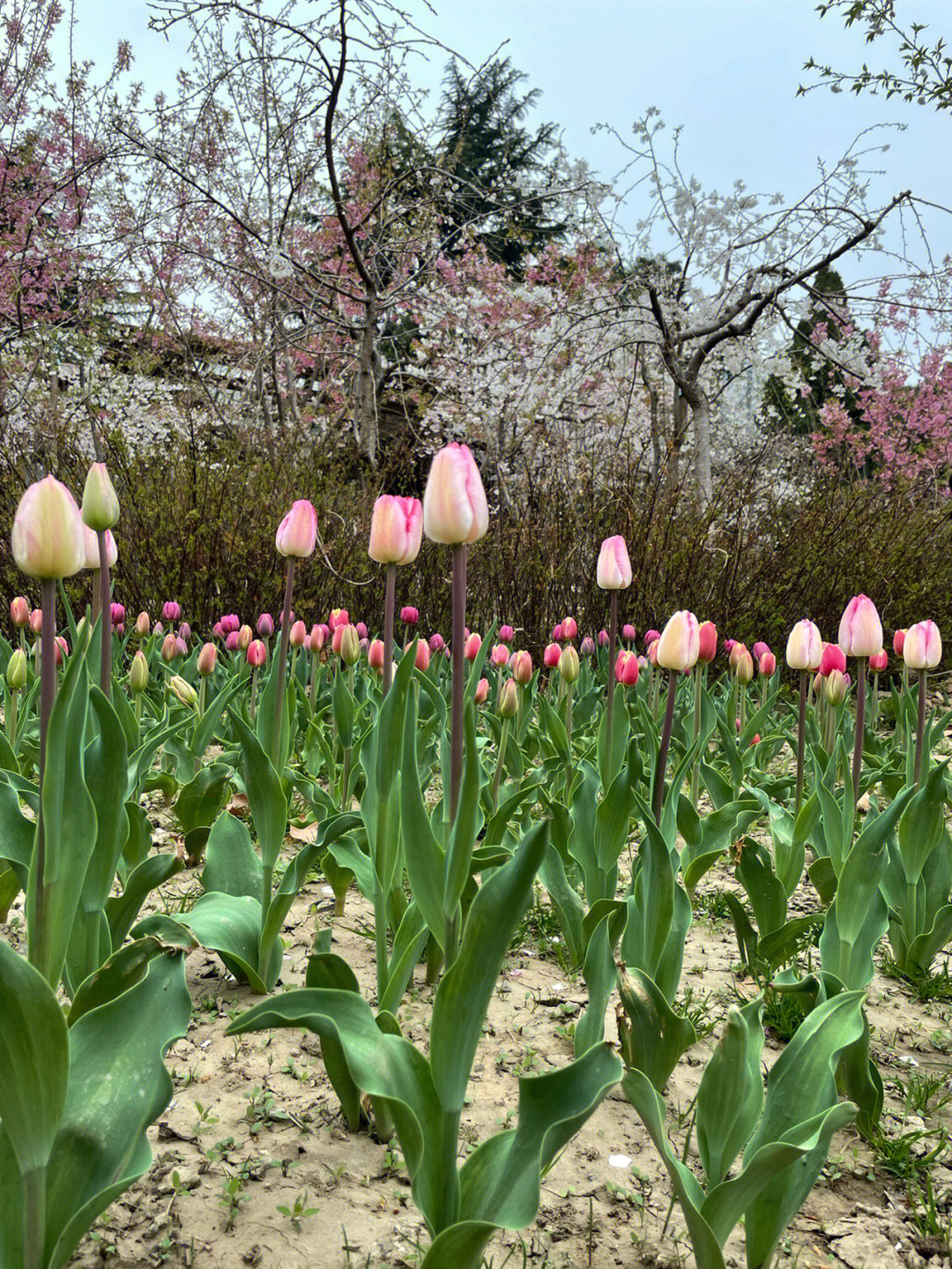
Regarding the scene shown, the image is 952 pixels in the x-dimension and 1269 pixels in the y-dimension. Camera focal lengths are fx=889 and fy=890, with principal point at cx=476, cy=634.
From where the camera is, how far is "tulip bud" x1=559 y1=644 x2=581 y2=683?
3193 mm

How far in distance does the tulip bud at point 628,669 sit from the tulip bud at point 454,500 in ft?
6.06

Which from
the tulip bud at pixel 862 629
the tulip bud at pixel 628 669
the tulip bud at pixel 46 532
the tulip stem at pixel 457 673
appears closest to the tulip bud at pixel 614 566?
the tulip bud at pixel 862 629

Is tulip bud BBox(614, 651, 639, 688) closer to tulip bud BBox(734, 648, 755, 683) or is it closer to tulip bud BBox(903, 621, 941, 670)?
tulip bud BBox(734, 648, 755, 683)

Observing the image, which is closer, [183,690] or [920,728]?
[920,728]

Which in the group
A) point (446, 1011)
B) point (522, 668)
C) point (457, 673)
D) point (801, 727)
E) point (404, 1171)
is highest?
point (457, 673)

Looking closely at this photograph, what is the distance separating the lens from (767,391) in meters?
14.6

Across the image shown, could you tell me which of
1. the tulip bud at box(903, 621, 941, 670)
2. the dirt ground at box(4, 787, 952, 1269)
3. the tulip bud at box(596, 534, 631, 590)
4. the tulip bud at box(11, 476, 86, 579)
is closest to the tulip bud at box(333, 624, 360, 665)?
the tulip bud at box(596, 534, 631, 590)

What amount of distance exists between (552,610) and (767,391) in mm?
10470

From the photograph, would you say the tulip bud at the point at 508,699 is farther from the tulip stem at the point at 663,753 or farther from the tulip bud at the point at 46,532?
the tulip bud at the point at 46,532

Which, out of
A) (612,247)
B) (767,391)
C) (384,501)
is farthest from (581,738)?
(767,391)

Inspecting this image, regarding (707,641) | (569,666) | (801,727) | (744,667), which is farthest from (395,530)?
(744,667)

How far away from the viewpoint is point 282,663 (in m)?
1.82

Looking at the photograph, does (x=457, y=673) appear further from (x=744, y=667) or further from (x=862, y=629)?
(x=744, y=667)

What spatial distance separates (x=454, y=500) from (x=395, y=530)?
0.27 metres
